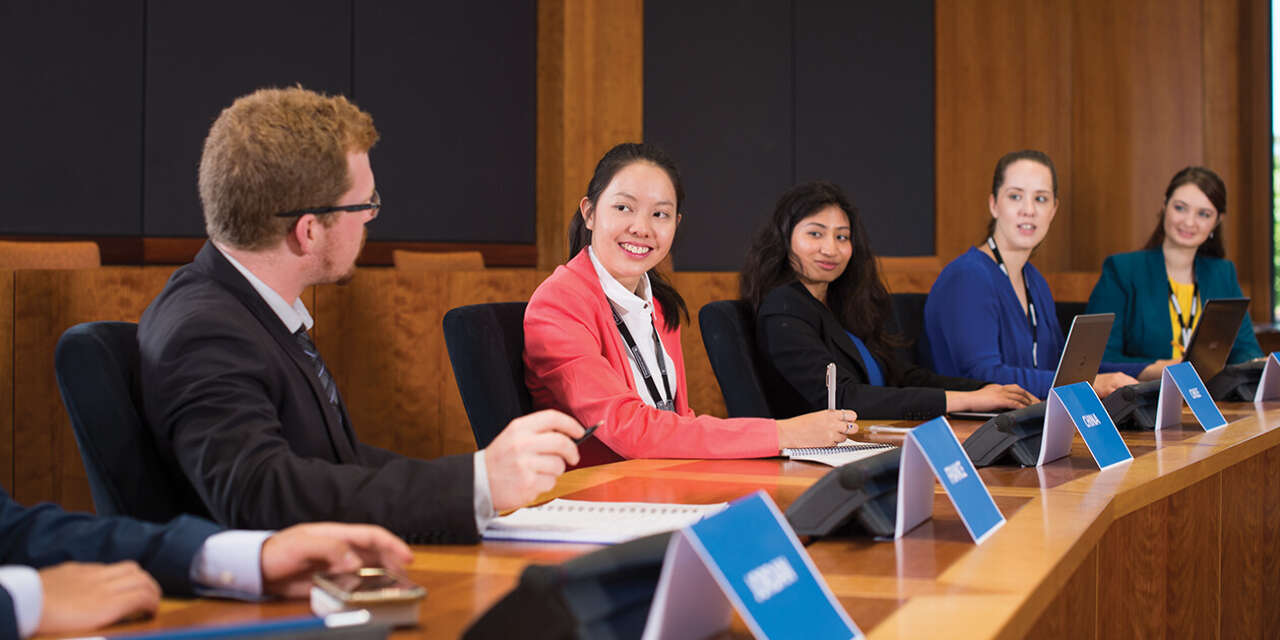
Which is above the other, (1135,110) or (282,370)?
(1135,110)

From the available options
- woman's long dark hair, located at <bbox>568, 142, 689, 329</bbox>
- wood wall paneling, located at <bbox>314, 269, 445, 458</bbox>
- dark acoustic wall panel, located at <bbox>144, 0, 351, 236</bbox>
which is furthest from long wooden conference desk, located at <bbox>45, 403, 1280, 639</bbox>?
→ dark acoustic wall panel, located at <bbox>144, 0, 351, 236</bbox>

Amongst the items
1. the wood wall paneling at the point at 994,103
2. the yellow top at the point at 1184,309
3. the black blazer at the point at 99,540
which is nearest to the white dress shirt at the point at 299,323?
the black blazer at the point at 99,540

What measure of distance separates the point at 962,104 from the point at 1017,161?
3442 millimetres

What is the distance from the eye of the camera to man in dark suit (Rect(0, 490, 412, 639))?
3.00 ft

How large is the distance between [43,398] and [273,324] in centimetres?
167

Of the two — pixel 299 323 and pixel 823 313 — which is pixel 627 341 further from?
pixel 299 323

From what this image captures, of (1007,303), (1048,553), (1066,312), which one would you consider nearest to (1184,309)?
(1066,312)

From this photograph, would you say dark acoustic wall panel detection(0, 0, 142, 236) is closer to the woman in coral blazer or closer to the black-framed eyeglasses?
the woman in coral blazer

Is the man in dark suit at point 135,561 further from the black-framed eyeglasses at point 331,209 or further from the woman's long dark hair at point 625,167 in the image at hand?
the woman's long dark hair at point 625,167

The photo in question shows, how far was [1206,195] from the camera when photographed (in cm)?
383

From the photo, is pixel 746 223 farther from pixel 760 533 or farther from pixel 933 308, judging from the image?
pixel 760 533

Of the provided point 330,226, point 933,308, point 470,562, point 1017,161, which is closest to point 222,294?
point 330,226

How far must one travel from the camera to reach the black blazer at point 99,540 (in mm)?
1035

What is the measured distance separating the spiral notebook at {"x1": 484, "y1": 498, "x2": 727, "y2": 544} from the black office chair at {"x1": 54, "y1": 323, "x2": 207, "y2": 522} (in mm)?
399
